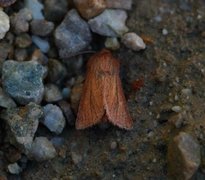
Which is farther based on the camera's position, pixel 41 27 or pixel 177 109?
pixel 41 27

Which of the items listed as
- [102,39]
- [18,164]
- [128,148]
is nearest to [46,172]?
[18,164]

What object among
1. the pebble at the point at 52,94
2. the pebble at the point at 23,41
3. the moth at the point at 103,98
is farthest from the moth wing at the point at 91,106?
the pebble at the point at 23,41

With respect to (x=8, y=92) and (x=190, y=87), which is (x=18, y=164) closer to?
(x=8, y=92)

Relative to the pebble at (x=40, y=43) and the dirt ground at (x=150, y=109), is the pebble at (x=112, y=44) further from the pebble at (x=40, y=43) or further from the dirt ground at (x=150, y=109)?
the pebble at (x=40, y=43)

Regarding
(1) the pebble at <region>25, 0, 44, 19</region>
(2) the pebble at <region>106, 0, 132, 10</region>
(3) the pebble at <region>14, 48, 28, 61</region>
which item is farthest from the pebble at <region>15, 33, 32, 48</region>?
(2) the pebble at <region>106, 0, 132, 10</region>

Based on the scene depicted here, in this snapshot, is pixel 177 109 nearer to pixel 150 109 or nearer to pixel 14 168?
pixel 150 109

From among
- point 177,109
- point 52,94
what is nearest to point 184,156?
point 177,109

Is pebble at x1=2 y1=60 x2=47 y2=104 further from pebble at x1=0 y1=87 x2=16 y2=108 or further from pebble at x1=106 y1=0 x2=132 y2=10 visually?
pebble at x1=106 y1=0 x2=132 y2=10
